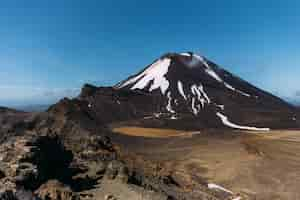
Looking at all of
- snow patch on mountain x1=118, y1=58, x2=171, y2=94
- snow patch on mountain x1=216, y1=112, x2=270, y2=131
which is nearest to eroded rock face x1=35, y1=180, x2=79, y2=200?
snow patch on mountain x1=216, y1=112, x2=270, y2=131

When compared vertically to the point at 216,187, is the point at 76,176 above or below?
above

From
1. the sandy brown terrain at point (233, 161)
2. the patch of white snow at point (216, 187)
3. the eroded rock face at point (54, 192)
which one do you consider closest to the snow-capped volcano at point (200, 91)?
the sandy brown terrain at point (233, 161)

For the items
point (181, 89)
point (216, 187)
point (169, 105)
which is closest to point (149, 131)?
point (169, 105)

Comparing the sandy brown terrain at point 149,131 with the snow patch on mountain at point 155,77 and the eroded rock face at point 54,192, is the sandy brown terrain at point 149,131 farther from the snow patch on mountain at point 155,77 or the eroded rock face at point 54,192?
the eroded rock face at point 54,192

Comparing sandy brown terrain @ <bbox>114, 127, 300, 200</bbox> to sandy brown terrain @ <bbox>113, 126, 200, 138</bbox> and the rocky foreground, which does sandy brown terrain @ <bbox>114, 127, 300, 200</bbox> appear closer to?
the rocky foreground

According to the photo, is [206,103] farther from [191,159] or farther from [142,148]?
[191,159]

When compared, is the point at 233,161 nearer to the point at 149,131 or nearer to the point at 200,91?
the point at 149,131

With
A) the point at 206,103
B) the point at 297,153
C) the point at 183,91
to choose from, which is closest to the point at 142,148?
the point at 297,153
